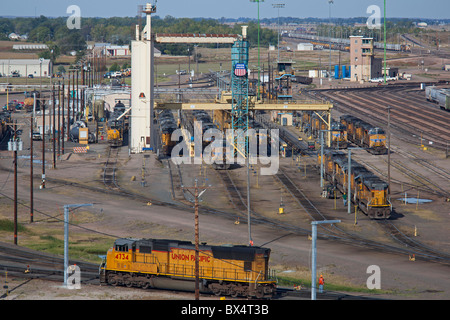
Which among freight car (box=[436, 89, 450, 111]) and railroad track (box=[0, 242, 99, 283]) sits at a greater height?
freight car (box=[436, 89, 450, 111])

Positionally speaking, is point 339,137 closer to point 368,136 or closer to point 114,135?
point 368,136

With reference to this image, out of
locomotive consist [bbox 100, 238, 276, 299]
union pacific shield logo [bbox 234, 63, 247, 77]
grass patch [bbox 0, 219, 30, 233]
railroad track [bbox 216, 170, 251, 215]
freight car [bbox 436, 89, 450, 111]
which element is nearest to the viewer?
locomotive consist [bbox 100, 238, 276, 299]

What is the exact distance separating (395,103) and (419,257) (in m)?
101

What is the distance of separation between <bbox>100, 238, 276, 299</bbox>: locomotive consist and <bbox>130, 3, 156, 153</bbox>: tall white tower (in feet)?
167

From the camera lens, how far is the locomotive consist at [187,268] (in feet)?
143

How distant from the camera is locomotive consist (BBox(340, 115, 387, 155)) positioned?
325ft

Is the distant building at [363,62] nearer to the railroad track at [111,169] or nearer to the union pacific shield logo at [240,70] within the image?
the railroad track at [111,169]

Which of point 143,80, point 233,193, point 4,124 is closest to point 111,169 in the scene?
point 143,80

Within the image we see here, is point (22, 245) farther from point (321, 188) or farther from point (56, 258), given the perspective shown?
point (321, 188)

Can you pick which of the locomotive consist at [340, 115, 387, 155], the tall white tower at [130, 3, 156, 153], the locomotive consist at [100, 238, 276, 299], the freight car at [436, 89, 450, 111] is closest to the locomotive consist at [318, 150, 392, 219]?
the locomotive consist at [340, 115, 387, 155]

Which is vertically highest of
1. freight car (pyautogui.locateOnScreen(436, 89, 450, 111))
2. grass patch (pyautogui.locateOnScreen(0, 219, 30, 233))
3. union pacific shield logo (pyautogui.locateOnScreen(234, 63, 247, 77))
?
union pacific shield logo (pyautogui.locateOnScreen(234, 63, 247, 77))

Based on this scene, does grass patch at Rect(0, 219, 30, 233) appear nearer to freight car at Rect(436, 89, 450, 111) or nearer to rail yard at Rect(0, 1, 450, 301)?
rail yard at Rect(0, 1, 450, 301)

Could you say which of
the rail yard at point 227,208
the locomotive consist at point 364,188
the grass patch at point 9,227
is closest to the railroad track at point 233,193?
the rail yard at point 227,208
